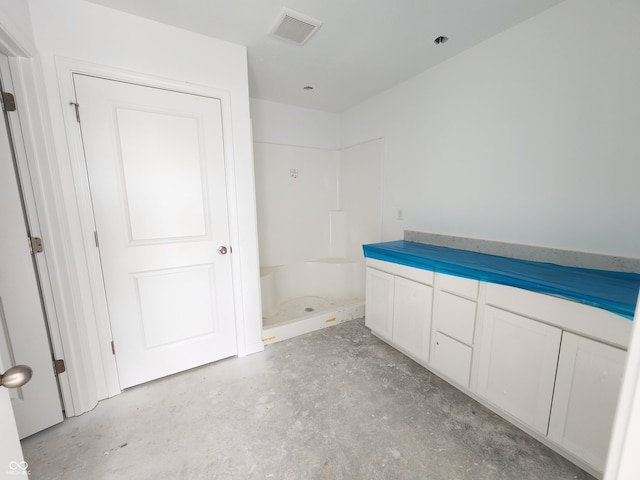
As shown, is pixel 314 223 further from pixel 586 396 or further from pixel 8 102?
pixel 586 396

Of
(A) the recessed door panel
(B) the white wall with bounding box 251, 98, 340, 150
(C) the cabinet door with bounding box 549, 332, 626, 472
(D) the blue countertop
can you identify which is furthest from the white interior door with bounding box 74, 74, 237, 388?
(C) the cabinet door with bounding box 549, 332, 626, 472

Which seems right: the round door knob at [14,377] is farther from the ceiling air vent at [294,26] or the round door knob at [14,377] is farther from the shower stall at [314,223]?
the shower stall at [314,223]

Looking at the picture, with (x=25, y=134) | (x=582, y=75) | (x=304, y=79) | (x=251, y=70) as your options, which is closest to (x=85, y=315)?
(x=25, y=134)

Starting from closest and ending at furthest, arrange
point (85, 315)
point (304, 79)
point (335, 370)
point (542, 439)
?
point (542, 439) < point (85, 315) < point (335, 370) < point (304, 79)

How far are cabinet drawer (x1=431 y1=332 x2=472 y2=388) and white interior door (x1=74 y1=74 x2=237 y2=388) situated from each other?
162 cm

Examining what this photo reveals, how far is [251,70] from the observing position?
2.30m

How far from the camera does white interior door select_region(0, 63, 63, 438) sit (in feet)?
4.34

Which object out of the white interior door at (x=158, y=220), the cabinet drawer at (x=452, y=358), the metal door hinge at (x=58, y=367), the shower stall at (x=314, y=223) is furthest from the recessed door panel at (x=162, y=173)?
the cabinet drawer at (x=452, y=358)

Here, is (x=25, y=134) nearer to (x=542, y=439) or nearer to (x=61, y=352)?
(x=61, y=352)

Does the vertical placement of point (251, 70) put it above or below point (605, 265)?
above

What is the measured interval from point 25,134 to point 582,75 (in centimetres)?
311

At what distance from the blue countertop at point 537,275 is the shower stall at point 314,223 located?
1.09 meters

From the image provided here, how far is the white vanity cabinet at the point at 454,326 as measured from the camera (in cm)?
162

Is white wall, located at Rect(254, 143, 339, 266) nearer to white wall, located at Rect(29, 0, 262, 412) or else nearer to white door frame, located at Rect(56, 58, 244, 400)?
white wall, located at Rect(29, 0, 262, 412)
